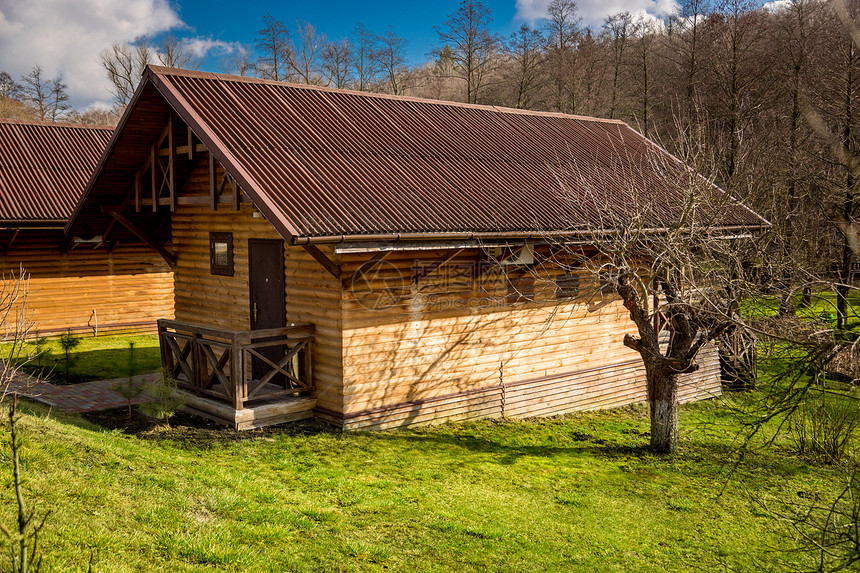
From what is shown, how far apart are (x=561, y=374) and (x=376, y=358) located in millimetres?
4137

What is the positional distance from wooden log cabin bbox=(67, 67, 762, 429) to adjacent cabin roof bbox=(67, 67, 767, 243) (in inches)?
1.7

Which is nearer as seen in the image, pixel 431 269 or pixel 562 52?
pixel 431 269

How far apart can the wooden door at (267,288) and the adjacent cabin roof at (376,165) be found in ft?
5.19

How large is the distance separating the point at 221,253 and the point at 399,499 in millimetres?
6806

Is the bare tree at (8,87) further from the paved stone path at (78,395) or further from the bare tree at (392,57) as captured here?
the paved stone path at (78,395)

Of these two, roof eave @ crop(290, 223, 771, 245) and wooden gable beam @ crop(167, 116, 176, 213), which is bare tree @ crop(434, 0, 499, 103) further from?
wooden gable beam @ crop(167, 116, 176, 213)

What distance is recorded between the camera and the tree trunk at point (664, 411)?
35.3ft

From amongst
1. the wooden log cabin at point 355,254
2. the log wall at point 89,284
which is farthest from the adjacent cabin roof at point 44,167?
the wooden log cabin at point 355,254

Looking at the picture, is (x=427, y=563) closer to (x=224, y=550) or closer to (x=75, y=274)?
(x=224, y=550)

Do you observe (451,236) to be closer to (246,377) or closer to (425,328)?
(425,328)

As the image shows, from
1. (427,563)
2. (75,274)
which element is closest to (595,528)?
(427,563)

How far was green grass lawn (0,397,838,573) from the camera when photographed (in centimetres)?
587

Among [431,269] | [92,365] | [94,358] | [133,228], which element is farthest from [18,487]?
[94,358]

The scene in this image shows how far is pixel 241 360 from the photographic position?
33.6 feet
